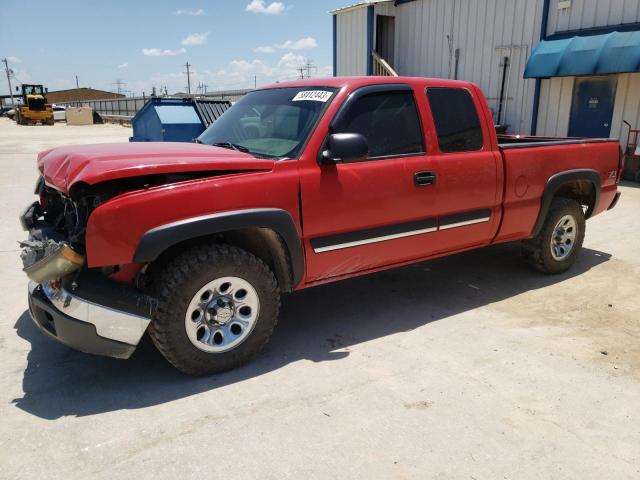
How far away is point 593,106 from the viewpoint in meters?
12.6

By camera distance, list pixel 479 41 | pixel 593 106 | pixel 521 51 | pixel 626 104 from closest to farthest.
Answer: pixel 626 104 → pixel 593 106 → pixel 521 51 → pixel 479 41

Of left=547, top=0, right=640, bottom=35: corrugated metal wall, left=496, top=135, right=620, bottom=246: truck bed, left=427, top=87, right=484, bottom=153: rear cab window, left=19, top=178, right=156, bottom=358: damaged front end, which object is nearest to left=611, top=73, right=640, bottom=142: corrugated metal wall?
left=547, top=0, right=640, bottom=35: corrugated metal wall

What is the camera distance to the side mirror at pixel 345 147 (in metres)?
3.22

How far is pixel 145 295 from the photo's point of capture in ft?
9.61

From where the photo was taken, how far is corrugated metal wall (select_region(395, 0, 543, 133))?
14.0 metres

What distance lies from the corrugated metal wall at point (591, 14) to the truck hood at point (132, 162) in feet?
38.4

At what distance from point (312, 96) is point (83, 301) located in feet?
6.69

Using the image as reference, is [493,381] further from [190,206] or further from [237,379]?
[190,206]

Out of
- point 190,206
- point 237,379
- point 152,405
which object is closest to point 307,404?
point 237,379

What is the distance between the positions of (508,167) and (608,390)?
200cm

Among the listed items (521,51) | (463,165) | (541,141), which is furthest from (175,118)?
(521,51)

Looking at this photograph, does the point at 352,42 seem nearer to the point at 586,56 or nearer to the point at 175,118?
the point at 586,56

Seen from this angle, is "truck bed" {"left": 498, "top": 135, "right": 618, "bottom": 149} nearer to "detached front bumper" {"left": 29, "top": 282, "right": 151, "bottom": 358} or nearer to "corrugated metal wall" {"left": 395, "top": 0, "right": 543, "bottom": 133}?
"detached front bumper" {"left": 29, "top": 282, "right": 151, "bottom": 358}

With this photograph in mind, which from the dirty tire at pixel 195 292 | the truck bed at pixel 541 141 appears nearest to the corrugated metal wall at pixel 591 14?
the truck bed at pixel 541 141
